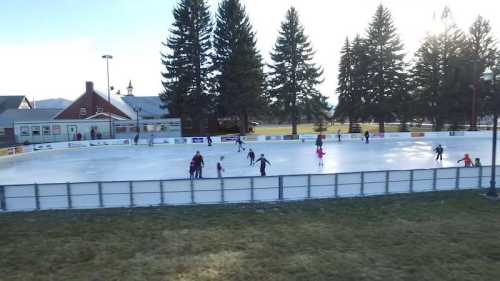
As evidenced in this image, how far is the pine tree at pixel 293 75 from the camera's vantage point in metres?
54.5

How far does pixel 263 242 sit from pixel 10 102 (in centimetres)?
9529

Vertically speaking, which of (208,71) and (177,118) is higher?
(208,71)

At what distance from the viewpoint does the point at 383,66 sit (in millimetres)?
56062

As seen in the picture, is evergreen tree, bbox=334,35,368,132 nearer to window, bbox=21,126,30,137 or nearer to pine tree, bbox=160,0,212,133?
pine tree, bbox=160,0,212,133

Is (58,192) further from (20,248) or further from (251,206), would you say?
(251,206)

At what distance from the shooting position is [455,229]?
33.5 feet

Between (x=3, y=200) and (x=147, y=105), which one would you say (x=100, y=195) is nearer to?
(x=3, y=200)

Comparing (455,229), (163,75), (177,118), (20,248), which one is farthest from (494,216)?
(163,75)

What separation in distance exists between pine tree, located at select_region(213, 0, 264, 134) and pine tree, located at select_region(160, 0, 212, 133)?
1927 mm

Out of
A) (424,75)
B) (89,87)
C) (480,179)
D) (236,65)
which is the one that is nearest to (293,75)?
(236,65)

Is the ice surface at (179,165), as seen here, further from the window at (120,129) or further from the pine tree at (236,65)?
the pine tree at (236,65)

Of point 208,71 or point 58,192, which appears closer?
point 58,192

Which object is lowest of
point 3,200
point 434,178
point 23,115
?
point 3,200

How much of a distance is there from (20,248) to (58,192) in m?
3.72
